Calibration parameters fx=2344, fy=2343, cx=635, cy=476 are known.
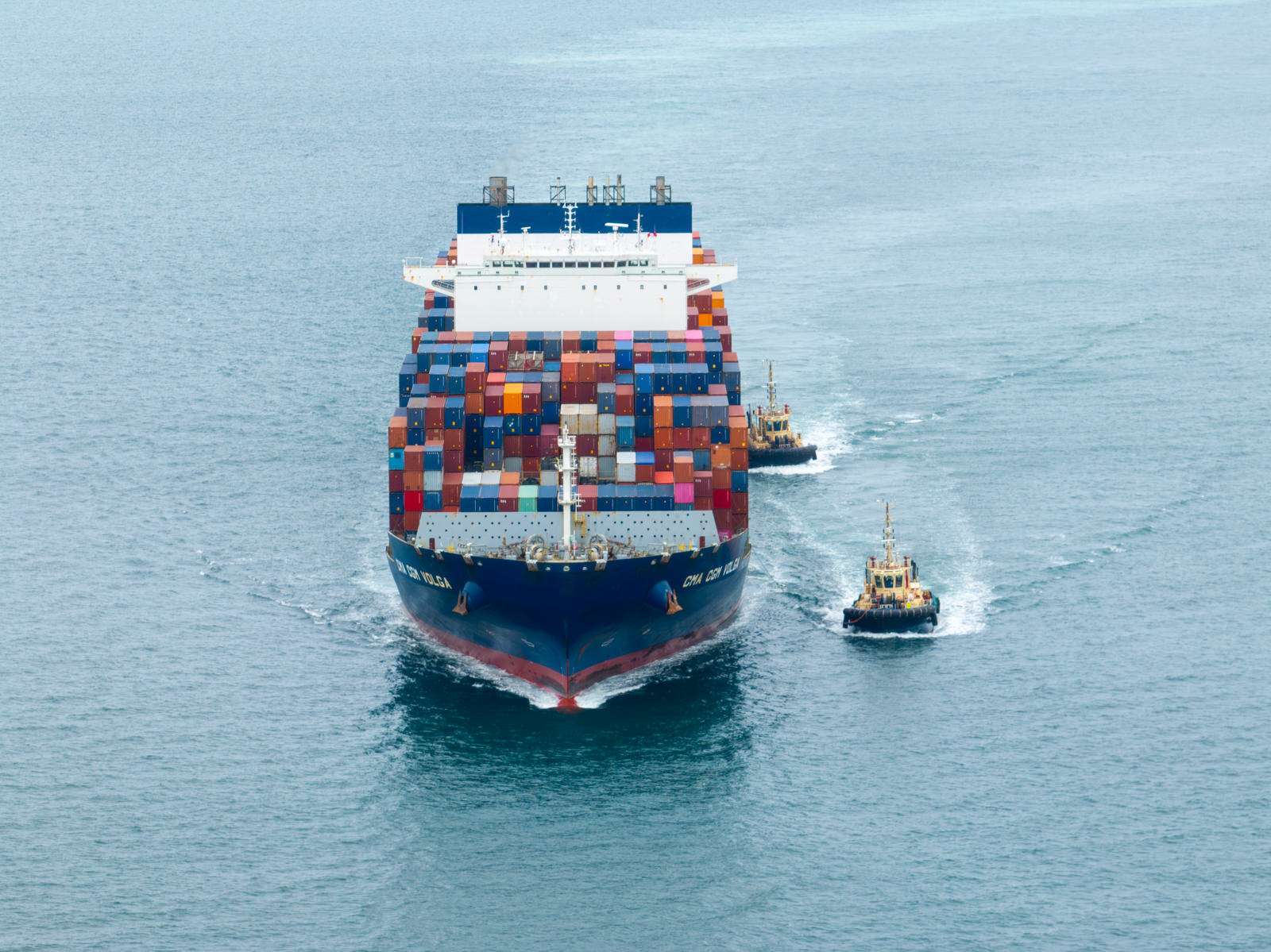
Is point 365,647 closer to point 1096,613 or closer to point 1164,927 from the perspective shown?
point 1096,613

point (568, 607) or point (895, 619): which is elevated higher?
point (568, 607)

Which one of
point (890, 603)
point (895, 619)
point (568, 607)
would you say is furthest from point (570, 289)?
point (895, 619)

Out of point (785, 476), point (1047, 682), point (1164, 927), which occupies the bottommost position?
point (1164, 927)

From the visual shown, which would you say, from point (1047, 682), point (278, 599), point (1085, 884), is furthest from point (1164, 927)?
point (278, 599)

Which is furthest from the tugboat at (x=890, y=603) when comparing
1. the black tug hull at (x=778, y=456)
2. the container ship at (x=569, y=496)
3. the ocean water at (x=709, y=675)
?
the black tug hull at (x=778, y=456)

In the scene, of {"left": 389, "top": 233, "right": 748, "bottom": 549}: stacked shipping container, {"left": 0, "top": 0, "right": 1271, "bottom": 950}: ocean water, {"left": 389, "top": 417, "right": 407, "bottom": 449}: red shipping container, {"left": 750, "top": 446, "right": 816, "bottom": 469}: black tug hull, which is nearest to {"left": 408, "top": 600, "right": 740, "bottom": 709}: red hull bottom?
{"left": 0, "top": 0, "right": 1271, "bottom": 950}: ocean water

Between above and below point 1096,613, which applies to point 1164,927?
below

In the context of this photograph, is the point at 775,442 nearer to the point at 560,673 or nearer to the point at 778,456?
the point at 778,456
